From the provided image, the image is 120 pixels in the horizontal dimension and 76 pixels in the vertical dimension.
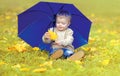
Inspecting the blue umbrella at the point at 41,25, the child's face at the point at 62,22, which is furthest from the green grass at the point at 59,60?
the child's face at the point at 62,22

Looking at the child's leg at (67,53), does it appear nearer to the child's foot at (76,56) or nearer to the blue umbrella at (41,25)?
the child's foot at (76,56)

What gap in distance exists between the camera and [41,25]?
26.4 ft

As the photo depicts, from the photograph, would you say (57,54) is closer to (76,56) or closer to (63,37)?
(76,56)

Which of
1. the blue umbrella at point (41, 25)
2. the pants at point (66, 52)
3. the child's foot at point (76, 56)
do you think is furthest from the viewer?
the blue umbrella at point (41, 25)

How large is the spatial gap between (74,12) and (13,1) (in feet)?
37.9

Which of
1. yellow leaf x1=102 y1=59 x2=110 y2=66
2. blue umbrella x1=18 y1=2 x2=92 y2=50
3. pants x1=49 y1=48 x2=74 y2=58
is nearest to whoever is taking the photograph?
yellow leaf x1=102 y1=59 x2=110 y2=66

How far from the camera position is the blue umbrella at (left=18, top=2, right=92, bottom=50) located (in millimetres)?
7887

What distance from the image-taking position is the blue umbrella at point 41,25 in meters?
7.89

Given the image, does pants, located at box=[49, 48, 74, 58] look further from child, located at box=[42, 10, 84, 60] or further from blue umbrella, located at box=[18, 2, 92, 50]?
blue umbrella, located at box=[18, 2, 92, 50]

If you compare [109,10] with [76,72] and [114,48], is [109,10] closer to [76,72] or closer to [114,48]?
[114,48]

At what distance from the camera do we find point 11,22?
12961 millimetres

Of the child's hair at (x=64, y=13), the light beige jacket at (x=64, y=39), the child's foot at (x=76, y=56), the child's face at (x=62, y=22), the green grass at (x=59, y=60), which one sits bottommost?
the green grass at (x=59, y=60)

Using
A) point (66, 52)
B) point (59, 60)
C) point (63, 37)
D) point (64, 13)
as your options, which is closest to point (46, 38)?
point (63, 37)

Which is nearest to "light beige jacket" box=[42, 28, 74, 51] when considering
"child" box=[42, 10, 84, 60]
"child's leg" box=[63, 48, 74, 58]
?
"child" box=[42, 10, 84, 60]
